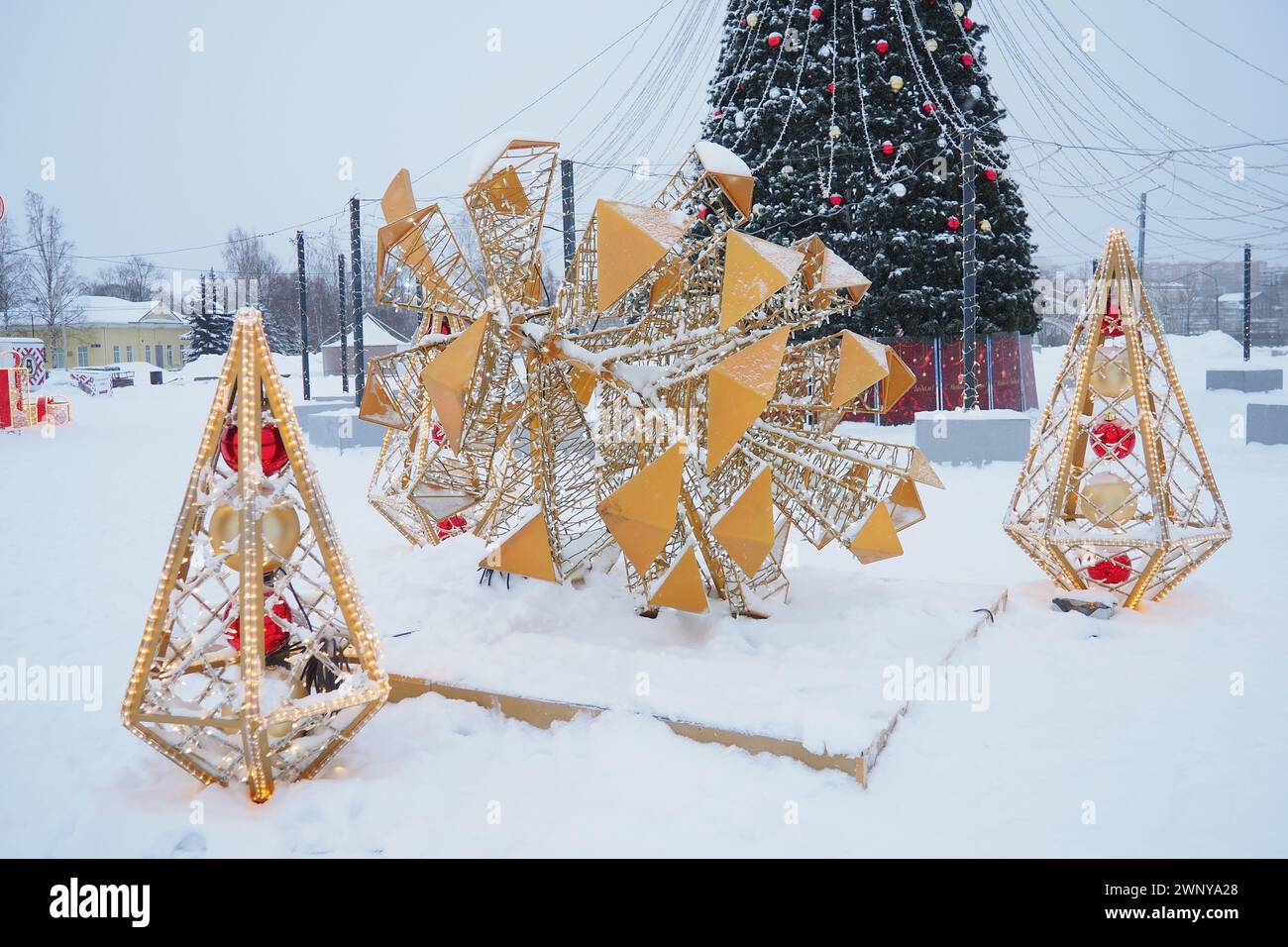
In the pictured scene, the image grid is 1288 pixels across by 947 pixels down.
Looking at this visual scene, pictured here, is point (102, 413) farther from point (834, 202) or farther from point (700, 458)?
point (700, 458)

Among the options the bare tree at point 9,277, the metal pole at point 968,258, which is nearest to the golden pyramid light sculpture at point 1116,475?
the metal pole at point 968,258

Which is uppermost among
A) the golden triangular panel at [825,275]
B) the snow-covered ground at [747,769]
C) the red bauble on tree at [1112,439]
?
the golden triangular panel at [825,275]

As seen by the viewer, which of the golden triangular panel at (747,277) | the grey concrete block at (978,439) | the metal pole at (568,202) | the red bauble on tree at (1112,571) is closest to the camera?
the golden triangular panel at (747,277)

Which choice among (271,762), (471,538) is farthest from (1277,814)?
(471,538)

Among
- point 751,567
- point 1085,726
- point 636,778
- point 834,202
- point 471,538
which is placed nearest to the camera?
point 636,778

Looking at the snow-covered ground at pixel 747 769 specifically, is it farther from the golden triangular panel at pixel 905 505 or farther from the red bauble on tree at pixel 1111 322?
the red bauble on tree at pixel 1111 322

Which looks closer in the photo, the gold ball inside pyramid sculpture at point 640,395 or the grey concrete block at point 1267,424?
the gold ball inside pyramid sculpture at point 640,395

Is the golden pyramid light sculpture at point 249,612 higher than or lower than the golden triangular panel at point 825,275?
lower

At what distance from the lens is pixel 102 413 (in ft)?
83.8

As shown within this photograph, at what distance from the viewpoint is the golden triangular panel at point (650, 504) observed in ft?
14.2

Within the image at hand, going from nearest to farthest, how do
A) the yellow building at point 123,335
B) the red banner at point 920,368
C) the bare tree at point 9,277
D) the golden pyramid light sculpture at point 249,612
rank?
the golden pyramid light sculpture at point 249,612, the red banner at point 920,368, the bare tree at point 9,277, the yellow building at point 123,335

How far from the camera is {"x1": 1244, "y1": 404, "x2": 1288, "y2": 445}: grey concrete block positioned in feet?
45.0

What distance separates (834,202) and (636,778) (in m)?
14.9

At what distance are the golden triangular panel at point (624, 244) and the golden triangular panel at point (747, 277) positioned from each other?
0.30m
